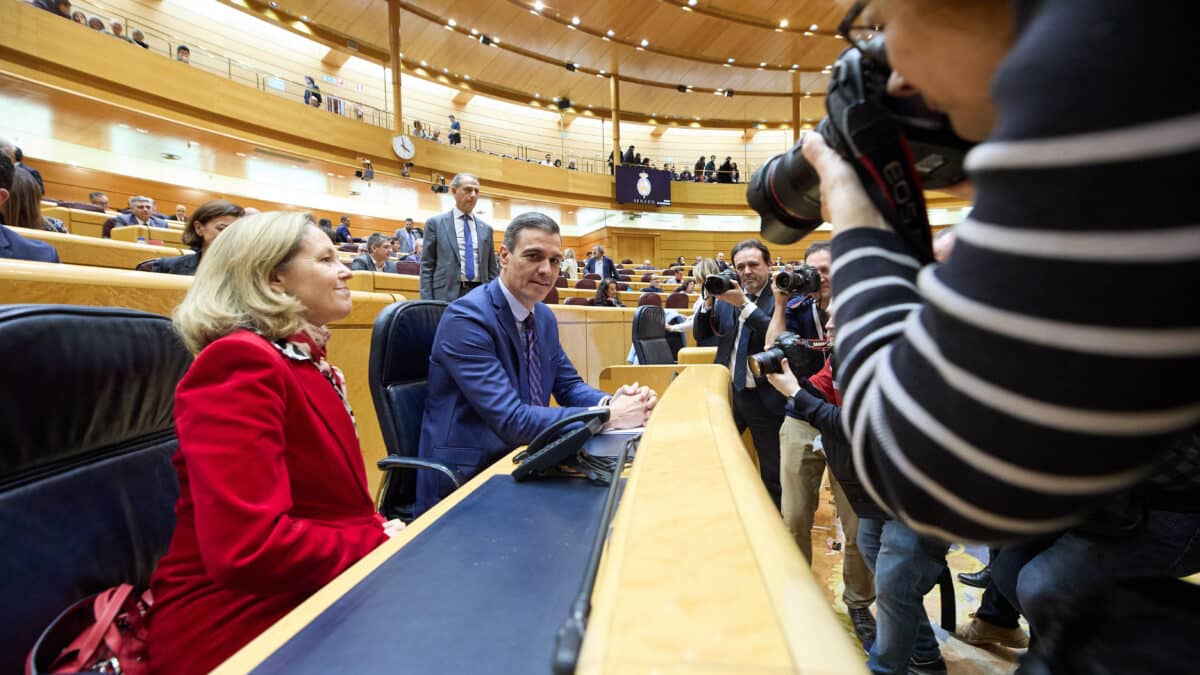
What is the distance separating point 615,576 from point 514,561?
0.43 m

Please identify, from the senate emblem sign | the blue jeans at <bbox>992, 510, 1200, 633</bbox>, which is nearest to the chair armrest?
the blue jeans at <bbox>992, 510, 1200, 633</bbox>

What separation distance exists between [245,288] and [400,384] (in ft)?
2.07

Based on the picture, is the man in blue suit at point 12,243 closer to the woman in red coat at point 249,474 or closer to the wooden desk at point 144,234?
the woman in red coat at point 249,474

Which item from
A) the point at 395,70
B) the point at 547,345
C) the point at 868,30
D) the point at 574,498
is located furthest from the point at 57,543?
the point at 395,70

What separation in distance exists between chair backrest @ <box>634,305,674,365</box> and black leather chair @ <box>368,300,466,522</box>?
1571 mm

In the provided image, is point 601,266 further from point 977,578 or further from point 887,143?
point 887,143

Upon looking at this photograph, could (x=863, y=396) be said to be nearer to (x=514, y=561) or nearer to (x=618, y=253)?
(x=514, y=561)

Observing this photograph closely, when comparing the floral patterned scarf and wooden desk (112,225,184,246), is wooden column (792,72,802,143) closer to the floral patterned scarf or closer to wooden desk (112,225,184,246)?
wooden desk (112,225,184,246)

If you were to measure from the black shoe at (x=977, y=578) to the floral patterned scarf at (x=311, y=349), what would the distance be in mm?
2073

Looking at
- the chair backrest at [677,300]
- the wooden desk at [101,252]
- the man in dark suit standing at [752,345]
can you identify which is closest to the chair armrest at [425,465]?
the man in dark suit standing at [752,345]

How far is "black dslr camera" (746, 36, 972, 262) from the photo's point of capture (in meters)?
0.43

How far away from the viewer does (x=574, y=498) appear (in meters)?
0.91

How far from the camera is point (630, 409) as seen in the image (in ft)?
4.38

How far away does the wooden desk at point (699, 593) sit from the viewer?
227 millimetres
